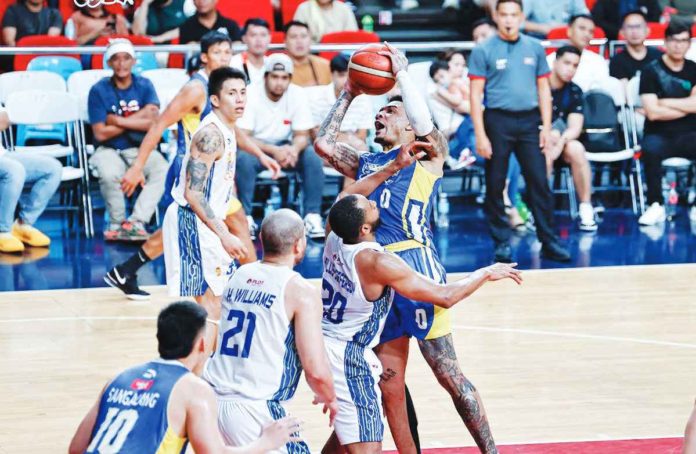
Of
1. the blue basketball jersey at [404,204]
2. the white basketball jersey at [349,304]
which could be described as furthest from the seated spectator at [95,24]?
the white basketball jersey at [349,304]

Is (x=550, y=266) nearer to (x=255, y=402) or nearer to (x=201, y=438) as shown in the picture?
(x=255, y=402)

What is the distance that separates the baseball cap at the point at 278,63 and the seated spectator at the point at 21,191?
6.95 feet

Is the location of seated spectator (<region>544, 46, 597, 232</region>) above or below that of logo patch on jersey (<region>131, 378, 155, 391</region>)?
below

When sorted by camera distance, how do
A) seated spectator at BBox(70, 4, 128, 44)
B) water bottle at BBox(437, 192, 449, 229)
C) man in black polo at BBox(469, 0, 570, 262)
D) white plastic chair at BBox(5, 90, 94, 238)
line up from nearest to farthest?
1. man in black polo at BBox(469, 0, 570, 262)
2. white plastic chair at BBox(5, 90, 94, 238)
3. water bottle at BBox(437, 192, 449, 229)
4. seated spectator at BBox(70, 4, 128, 44)

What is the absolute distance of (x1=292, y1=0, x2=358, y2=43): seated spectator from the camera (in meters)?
13.4

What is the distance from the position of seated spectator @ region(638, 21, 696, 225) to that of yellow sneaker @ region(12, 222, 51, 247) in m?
5.76

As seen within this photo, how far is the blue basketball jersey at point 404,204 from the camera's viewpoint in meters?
6.09

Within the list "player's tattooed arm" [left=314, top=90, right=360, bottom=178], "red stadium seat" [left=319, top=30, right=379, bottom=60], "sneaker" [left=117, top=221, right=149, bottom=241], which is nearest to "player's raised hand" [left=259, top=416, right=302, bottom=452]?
"player's tattooed arm" [left=314, top=90, right=360, bottom=178]

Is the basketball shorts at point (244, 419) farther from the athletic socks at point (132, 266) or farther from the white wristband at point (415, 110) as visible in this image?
the athletic socks at point (132, 266)

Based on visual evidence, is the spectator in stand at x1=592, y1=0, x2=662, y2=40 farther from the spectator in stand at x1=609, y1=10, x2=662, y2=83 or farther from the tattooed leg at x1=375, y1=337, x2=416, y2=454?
the tattooed leg at x1=375, y1=337, x2=416, y2=454

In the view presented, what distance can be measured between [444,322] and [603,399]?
1577mm

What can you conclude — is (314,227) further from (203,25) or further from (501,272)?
(501,272)

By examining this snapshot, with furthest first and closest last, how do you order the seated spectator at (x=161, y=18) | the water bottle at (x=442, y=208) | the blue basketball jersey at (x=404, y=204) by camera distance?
the seated spectator at (x=161, y=18) < the water bottle at (x=442, y=208) < the blue basketball jersey at (x=404, y=204)

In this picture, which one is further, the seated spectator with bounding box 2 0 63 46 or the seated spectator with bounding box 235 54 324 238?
the seated spectator with bounding box 2 0 63 46
